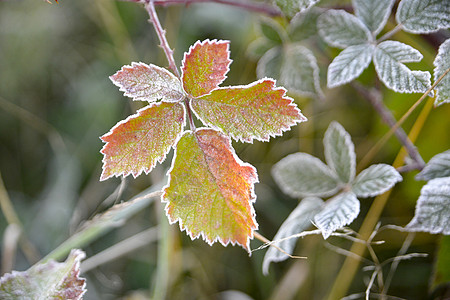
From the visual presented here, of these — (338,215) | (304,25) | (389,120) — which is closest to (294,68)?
(304,25)

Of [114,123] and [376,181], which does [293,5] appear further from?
[114,123]

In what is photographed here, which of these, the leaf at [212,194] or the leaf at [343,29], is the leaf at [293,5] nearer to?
the leaf at [343,29]

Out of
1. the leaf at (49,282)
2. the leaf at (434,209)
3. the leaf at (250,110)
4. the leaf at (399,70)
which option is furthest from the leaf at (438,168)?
the leaf at (49,282)

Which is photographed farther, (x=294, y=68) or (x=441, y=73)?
(x=294, y=68)

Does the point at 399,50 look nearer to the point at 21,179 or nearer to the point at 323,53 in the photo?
the point at 323,53

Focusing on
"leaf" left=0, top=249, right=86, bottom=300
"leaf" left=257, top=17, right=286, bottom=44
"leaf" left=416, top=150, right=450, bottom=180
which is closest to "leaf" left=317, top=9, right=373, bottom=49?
"leaf" left=257, top=17, right=286, bottom=44

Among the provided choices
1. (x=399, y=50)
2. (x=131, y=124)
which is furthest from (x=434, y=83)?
(x=131, y=124)
